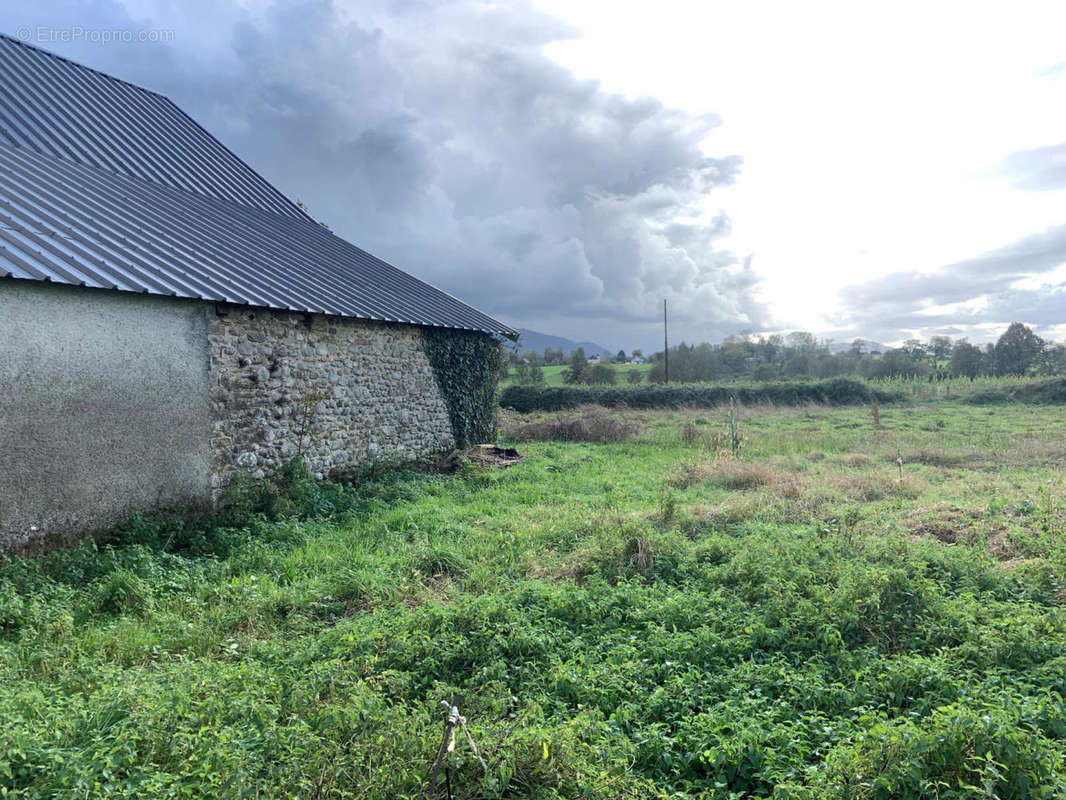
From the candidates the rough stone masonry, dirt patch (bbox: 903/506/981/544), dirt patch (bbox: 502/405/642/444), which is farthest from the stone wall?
dirt patch (bbox: 903/506/981/544)

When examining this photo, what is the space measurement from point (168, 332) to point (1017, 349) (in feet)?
187

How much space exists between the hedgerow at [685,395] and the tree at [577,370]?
8.44 metres

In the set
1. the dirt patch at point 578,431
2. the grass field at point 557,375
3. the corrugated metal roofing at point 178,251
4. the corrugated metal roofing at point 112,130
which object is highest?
the corrugated metal roofing at point 112,130

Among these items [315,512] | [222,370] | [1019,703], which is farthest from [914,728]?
[222,370]

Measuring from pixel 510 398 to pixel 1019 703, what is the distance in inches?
1122

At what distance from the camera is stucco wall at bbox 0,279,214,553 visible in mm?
6832

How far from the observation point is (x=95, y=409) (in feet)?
24.8

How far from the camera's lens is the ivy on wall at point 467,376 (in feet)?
44.8

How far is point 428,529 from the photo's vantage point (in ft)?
28.2

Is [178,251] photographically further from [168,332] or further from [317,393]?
[317,393]

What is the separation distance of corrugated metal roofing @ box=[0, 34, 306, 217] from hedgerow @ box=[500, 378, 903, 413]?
16.1 metres

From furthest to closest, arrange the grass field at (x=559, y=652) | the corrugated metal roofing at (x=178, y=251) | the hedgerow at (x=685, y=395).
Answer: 1. the hedgerow at (x=685, y=395)
2. the corrugated metal roofing at (x=178, y=251)
3. the grass field at (x=559, y=652)

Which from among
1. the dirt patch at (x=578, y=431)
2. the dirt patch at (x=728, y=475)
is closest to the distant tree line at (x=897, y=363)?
the dirt patch at (x=578, y=431)

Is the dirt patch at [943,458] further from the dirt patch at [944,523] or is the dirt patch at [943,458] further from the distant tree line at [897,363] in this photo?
the distant tree line at [897,363]
